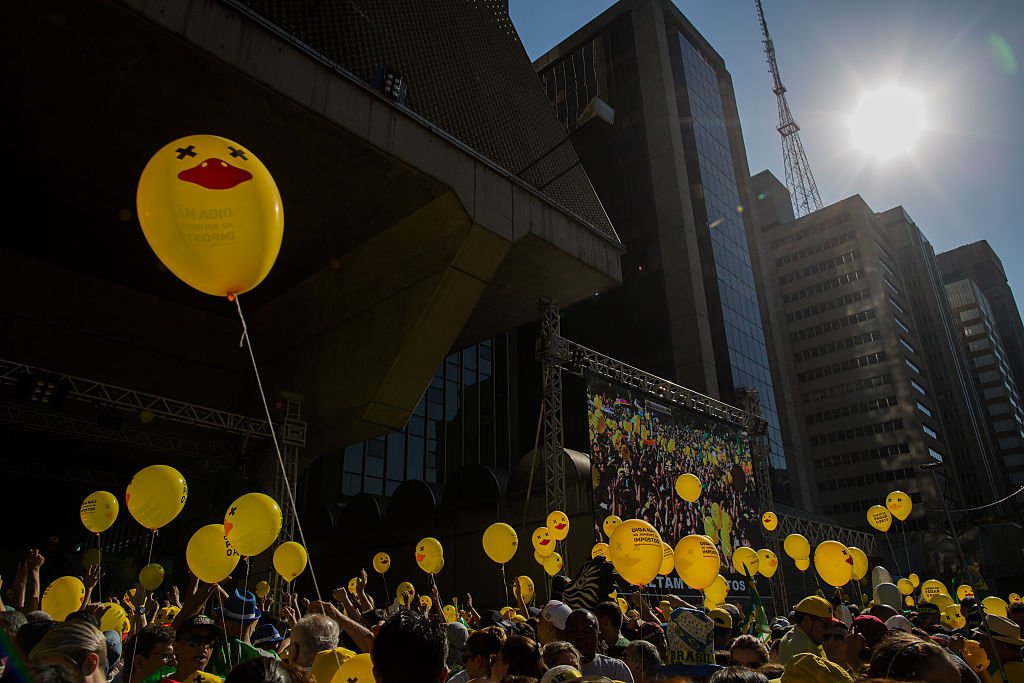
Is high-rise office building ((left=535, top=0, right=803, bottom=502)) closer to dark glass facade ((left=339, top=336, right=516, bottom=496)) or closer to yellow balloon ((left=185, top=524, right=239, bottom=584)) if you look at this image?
dark glass facade ((left=339, top=336, right=516, bottom=496))

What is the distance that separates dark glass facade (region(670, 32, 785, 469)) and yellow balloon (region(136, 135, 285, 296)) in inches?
1378

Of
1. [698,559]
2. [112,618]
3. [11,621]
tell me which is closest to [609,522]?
[698,559]

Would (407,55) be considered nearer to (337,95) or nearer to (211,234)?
(337,95)

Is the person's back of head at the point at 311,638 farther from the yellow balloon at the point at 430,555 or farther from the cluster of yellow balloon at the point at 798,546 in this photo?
the cluster of yellow balloon at the point at 798,546

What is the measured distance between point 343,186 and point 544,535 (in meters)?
7.91

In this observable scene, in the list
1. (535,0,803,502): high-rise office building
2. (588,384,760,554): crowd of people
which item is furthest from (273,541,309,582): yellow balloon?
(535,0,803,502): high-rise office building

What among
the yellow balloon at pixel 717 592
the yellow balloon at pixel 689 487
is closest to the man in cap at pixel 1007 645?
the yellow balloon at pixel 717 592

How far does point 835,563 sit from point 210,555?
7.16 m

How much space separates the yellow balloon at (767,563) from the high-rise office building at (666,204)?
22.3 m

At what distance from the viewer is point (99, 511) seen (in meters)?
7.32

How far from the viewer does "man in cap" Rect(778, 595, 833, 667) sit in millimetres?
4184

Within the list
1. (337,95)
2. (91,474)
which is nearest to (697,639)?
(337,95)

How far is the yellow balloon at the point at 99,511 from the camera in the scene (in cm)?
729

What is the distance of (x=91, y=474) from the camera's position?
2095cm
